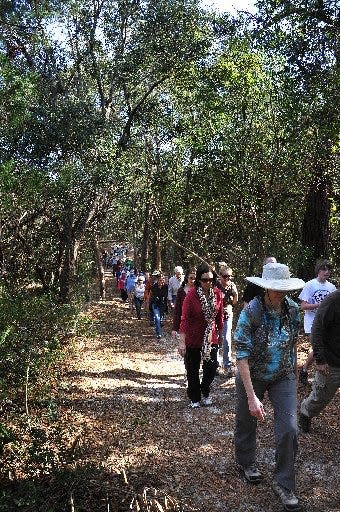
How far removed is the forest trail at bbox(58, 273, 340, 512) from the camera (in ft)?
14.8

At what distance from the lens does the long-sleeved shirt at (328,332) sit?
4887 millimetres

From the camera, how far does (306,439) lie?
5543 millimetres

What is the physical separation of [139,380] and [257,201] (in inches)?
267

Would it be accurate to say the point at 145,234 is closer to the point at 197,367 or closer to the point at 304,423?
the point at 197,367

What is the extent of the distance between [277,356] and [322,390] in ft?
4.24

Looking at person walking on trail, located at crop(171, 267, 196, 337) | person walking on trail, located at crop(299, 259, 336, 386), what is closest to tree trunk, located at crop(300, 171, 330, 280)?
person walking on trail, located at crop(171, 267, 196, 337)

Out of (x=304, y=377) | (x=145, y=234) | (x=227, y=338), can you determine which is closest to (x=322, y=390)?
(x=304, y=377)

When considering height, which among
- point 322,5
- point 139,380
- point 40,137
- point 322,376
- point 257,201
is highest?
point 322,5

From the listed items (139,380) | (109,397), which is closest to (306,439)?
(109,397)

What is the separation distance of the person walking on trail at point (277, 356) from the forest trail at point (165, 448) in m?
0.42

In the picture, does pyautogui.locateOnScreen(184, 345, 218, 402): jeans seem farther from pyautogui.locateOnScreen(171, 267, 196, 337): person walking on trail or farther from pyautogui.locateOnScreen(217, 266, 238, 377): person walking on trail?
pyautogui.locateOnScreen(217, 266, 238, 377): person walking on trail

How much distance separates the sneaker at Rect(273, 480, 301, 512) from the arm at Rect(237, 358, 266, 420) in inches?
30.4

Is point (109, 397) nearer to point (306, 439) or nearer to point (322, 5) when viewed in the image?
point (306, 439)

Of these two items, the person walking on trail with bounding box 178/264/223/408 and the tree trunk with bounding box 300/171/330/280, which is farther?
the tree trunk with bounding box 300/171/330/280
